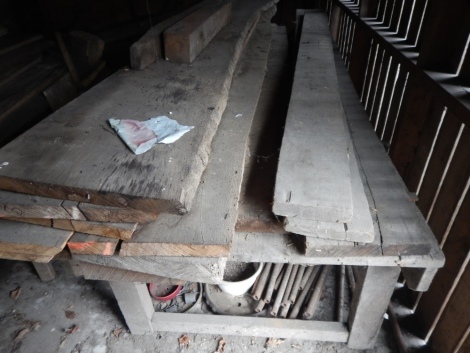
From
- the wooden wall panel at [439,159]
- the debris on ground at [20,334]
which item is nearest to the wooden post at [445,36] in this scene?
the wooden wall panel at [439,159]

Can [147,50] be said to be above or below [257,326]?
above

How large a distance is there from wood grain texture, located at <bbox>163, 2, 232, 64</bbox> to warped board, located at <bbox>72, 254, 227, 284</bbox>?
152cm

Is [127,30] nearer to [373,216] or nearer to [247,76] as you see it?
[247,76]

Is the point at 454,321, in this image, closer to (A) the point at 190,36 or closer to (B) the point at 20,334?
(A) the point at 190,36

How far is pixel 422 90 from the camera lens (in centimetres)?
221

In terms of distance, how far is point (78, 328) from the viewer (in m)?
2.49

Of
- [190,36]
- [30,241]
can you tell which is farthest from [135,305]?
[190,36]

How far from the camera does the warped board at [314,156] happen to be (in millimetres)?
1278

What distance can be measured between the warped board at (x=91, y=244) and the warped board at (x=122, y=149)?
0.53 ft

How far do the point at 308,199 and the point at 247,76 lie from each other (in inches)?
57.9

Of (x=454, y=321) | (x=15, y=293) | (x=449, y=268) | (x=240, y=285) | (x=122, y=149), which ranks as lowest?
(x=15, y=293)

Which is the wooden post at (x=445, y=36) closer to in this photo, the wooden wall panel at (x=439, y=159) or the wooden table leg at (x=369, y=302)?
the wooden wall panel at (x=439, y=159)

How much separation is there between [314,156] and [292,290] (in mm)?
1315

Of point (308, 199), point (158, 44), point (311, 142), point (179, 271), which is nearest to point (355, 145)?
point (311, 142)
